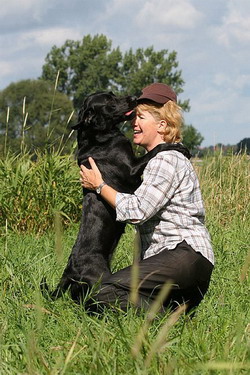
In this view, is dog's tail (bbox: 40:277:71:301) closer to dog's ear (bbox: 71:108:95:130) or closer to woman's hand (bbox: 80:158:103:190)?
woman's hand (bbox: 80:158:103:190)

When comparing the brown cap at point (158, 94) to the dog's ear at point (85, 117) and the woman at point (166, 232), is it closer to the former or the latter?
the woman at point (166, 232)

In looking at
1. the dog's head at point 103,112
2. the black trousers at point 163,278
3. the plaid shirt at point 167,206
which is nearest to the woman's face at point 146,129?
the plaid shirt at point 167,206

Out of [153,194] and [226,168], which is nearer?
[153,194]

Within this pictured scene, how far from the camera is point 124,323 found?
10.7ft

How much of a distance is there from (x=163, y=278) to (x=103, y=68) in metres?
71.4

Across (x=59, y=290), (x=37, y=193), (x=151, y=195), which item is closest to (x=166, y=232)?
(x=151, y=195)

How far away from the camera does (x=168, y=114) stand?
4.04m

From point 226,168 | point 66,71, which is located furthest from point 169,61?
point 226,168

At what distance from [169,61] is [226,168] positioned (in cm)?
6263

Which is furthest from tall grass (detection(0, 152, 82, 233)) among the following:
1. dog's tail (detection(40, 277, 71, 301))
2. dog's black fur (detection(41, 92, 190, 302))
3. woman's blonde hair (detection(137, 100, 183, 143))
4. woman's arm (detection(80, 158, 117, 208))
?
woman's blonde hair (detection(137, 100, 183, 143))

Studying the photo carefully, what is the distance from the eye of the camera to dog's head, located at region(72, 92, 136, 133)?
480 centimetres

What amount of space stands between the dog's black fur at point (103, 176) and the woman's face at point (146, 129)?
107 millimetres

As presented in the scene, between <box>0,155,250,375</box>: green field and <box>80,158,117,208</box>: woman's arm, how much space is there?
11.2 inches

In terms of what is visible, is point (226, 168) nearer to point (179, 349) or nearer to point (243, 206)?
point (243, 206)
